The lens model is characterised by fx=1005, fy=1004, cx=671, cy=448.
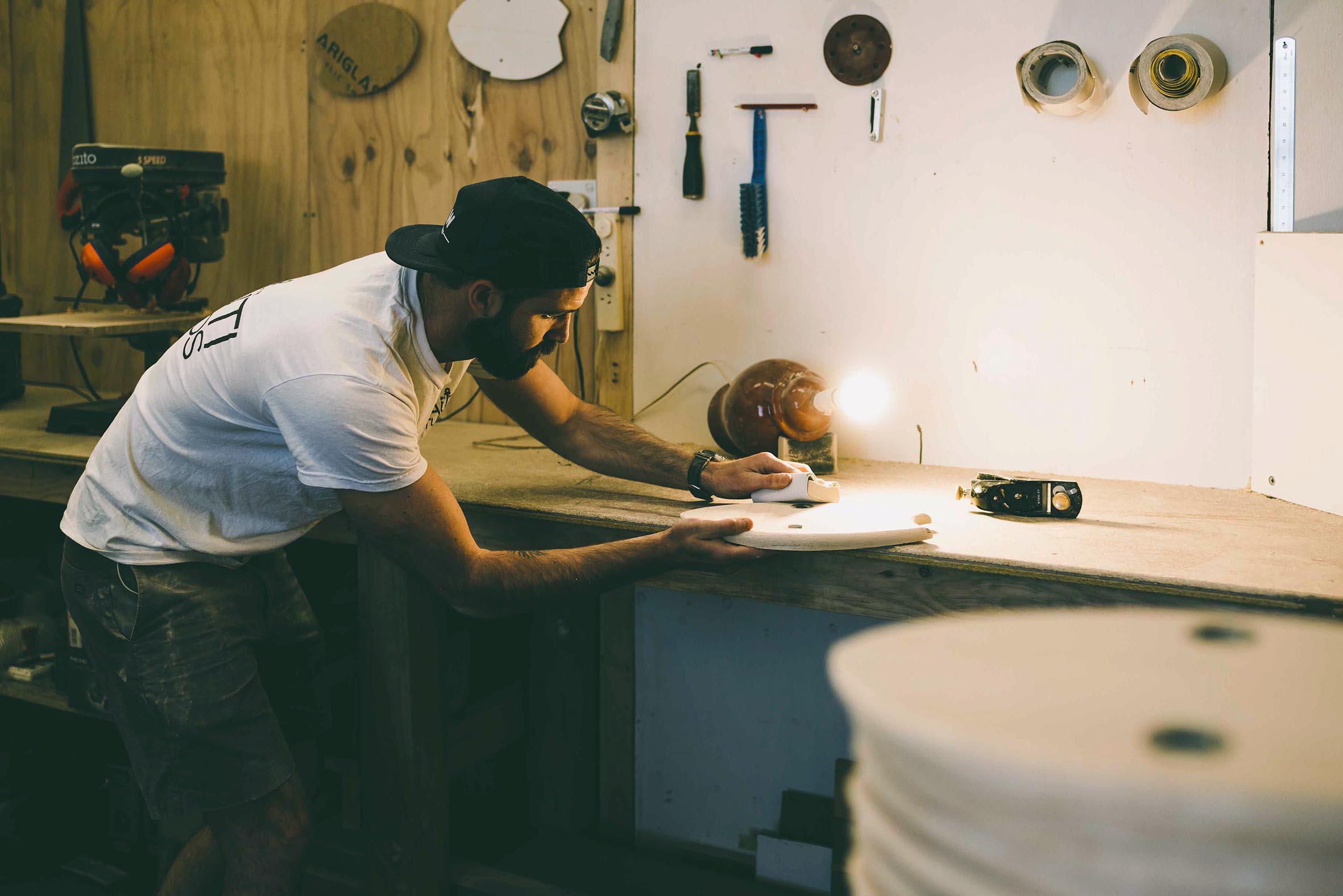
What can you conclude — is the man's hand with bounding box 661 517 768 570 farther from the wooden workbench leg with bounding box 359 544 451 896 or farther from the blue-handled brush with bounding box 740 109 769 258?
the blue-handled brush with bounding box 740 109 769 258

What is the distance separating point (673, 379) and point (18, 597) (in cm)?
159

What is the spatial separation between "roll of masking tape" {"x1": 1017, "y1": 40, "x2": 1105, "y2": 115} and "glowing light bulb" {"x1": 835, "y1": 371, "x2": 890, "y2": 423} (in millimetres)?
572

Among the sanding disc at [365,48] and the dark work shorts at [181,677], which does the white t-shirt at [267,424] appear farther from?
the sanding disc at [365,48]

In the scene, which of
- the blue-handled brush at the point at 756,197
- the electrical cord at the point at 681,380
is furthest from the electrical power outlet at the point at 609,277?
the blue-handled brush at the point at 756,197

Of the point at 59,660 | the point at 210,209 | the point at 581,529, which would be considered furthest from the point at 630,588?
the point at 210,209

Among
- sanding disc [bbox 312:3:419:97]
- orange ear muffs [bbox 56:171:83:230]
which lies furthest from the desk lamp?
orange ear muffs [bbox 56:171:83:230]

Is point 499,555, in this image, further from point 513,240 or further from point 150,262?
point 150,262

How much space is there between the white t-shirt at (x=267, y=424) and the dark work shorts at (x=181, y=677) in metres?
0.05

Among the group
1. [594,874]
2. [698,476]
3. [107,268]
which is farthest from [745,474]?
[107,268]

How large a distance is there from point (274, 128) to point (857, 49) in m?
1.48

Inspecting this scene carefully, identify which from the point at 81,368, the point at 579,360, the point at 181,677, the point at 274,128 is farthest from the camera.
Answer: the point at 81,368

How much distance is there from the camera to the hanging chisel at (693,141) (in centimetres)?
203

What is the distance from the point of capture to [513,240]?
4.47 feet

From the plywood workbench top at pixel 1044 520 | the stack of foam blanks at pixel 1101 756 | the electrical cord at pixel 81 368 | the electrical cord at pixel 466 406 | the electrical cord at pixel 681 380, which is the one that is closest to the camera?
the stack of foam blanks at pixel 1101 756
